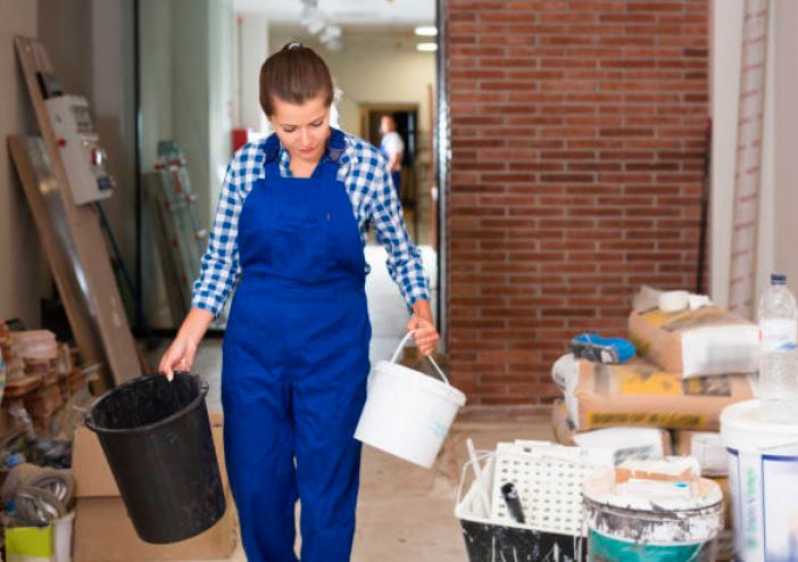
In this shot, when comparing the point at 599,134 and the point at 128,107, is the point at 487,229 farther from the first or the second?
the point at 128,107

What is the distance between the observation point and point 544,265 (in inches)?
218

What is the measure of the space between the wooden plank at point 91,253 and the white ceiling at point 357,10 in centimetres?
285

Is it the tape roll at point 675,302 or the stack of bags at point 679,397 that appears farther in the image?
the tape roll at point 675,302

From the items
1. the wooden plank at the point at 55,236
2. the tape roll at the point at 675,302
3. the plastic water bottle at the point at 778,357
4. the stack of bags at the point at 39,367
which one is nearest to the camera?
the plastic water bottle at the point at 778,357

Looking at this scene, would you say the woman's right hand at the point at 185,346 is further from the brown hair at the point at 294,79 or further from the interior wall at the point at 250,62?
the interior wall at the point at 250,62

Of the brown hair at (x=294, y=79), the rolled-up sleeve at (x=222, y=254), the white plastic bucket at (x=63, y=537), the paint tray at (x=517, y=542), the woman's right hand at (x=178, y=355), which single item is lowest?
the white plastic bucket at (x=63, y=537)

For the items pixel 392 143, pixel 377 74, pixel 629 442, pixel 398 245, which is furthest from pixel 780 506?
pixel 377 74

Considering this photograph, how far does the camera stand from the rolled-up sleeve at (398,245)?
2564mm

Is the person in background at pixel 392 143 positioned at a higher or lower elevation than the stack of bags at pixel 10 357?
higher

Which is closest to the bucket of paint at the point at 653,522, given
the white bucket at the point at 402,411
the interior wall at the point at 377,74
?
the white bucket at the point at 402,411

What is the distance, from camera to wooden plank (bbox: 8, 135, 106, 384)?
203 inches

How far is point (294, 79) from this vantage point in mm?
2393

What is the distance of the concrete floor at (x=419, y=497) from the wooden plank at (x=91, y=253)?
549 mm

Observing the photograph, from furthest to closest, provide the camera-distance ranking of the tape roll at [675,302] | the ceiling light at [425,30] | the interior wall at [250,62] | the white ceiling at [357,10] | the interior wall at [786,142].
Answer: the ceiling light at [425,30], the white ceiling at [357,10], the interior wall at [250,62], the interior wall at [786,142], the tape roll at [675,302]
